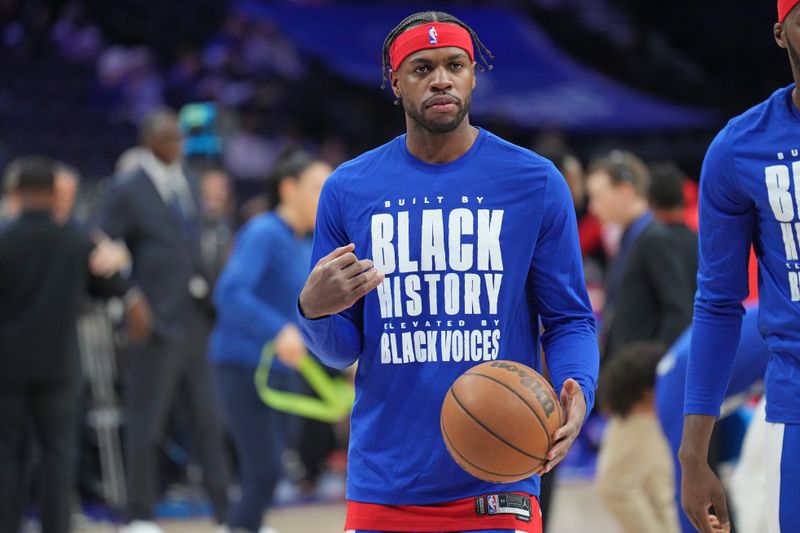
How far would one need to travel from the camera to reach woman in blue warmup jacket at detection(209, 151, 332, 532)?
7.12 meters

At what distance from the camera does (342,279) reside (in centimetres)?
317

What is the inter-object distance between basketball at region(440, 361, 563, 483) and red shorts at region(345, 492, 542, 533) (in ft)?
0.50

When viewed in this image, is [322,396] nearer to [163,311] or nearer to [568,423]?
[163,311]

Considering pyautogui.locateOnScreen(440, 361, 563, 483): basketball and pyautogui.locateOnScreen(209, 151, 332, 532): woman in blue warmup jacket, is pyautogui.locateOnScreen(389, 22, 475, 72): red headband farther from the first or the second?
pyautogui.locateOnScreen(209, 151, 332, 532): woman in blue warmup jacket

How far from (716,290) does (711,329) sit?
0.10m

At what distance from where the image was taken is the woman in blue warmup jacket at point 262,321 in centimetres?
712

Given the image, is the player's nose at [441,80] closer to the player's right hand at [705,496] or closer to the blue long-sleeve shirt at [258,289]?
the player's right hand at [705,496]

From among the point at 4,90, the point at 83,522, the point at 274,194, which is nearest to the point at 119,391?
the point at 83,522

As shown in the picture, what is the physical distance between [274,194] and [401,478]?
4493mm

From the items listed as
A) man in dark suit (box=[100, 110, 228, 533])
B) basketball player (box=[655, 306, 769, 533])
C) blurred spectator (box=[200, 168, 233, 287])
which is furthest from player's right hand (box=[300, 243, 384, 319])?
blurred spectator (box=[200, 168, 233, 287])

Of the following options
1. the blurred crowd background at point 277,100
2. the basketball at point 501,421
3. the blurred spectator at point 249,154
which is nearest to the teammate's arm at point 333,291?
the basketball at point 501,421

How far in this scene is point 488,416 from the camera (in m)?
3.11

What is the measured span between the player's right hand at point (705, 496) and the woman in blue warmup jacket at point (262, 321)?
377 cm

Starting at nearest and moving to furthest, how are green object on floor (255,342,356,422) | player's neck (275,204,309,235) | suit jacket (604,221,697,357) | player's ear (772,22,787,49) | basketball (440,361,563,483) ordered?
basketball (440,361,563,483) < player's ear (772,22,787,49) < suit jacket (604,221,697,357) < player's neck (275,204,309,235) < green object on floor (255,342,356,422)
